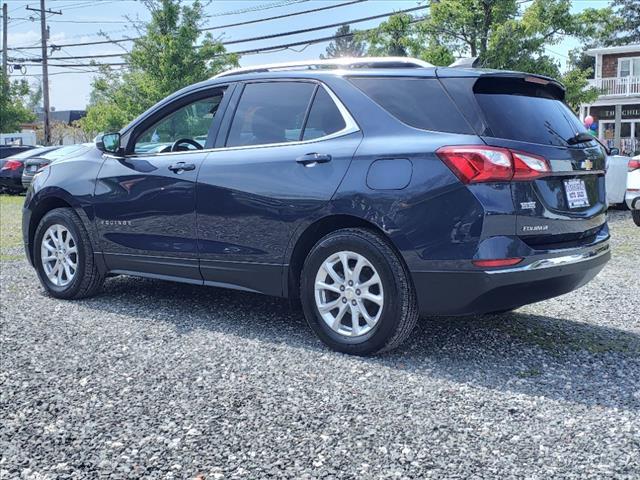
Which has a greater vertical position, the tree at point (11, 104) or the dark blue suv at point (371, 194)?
the tree at point (11, 104)

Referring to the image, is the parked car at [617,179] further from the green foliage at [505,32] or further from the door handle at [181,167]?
the door handle at [181,167]

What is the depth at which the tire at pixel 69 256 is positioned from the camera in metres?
5.88

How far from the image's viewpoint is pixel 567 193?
4.17 metres

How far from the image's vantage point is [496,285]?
12.8ft

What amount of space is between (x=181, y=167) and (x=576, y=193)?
2.71 meters

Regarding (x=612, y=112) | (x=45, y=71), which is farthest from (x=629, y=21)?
(x=45, y=71)

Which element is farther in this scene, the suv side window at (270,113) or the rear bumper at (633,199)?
the rear bumper at (633,199)

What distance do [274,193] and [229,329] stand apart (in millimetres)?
1097

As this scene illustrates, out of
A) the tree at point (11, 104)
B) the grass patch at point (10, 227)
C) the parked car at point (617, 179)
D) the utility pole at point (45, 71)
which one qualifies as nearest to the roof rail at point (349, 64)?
the grass patch at point (10, 227)

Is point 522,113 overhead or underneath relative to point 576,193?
overhead

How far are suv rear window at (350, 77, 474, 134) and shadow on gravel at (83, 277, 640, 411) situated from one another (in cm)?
138

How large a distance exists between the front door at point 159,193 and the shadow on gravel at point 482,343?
410 millimetres

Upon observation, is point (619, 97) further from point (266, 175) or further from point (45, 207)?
point (266, 175)

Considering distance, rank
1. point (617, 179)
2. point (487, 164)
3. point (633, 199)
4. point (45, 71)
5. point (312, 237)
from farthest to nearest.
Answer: point (45, 71) → point (617, 179) → point (633, 199) → point (312, 237) → point (487, 164)
